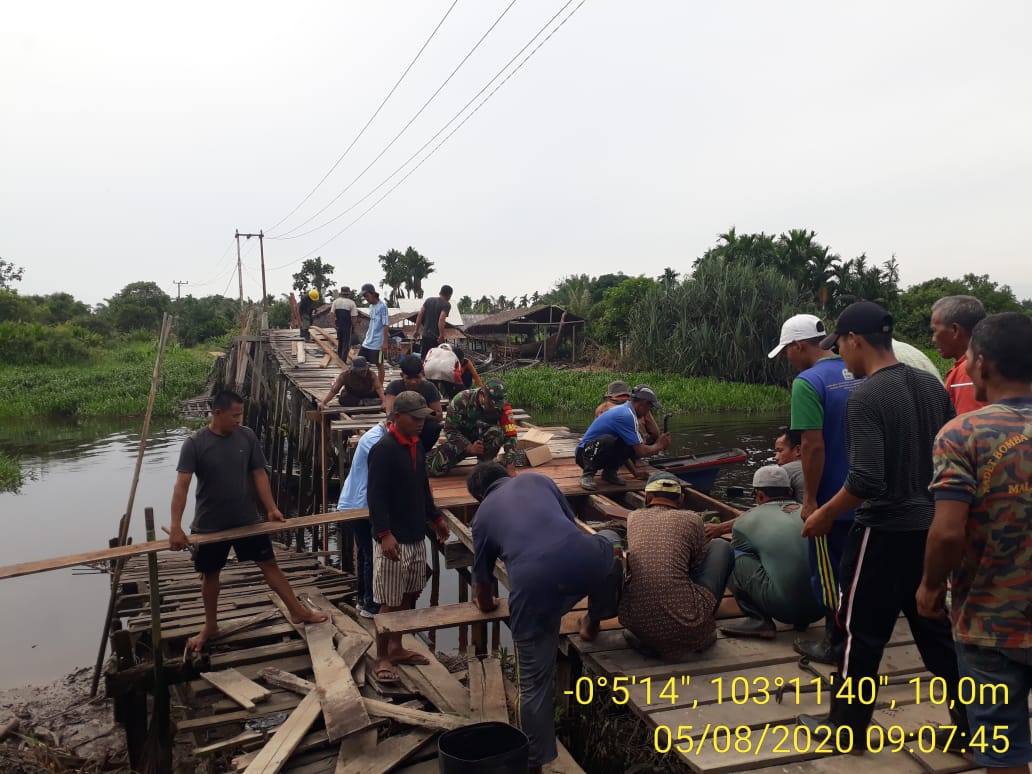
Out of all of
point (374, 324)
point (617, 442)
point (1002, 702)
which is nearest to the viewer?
point (1002, 702)

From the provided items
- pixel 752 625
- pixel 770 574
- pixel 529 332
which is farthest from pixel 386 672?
pixel 529 332

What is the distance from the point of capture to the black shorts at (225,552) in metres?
4.73

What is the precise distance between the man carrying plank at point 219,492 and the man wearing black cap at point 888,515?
350cm

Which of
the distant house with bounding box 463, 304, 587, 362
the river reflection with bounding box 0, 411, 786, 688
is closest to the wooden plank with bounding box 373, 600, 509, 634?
the river reflection with bounding box 0, 411, 786, 688

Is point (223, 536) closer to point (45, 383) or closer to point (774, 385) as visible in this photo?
point (774, 385)

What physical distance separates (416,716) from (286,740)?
646mm

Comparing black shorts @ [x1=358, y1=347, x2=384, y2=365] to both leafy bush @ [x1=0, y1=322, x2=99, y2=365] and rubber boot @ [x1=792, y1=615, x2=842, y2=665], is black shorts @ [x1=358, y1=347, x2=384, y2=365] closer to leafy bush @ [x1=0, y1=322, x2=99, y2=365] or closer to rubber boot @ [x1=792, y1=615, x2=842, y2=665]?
rubber boot @ [x1=792, y1=615, x2=842, y2=665]

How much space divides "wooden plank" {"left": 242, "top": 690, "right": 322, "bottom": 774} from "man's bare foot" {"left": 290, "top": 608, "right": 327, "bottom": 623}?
119 cm

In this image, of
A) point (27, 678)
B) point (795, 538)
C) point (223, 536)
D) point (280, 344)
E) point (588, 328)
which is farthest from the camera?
point (588, 328)

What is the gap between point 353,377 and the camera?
10141 mm

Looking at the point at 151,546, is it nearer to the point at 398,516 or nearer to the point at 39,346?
the point at 398,516

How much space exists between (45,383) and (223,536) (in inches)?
1112

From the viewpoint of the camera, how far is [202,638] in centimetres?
491

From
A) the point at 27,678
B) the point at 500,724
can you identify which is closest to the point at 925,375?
the point at 500,724
